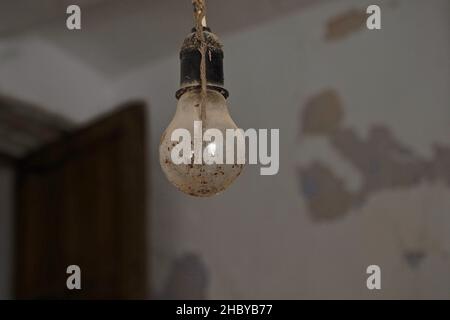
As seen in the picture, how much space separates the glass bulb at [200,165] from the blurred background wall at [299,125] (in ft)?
4.78

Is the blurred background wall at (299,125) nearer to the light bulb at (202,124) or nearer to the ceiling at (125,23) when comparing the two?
the ceiling at (125,23)

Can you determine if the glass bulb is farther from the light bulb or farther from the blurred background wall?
the blurred background wall

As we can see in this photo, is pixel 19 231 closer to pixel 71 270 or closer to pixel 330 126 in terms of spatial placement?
pixel 71 270

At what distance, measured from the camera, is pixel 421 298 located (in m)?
2.49

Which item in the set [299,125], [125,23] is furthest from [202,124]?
[125,23]

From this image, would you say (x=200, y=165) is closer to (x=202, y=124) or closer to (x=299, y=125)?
(x=202, y=124)

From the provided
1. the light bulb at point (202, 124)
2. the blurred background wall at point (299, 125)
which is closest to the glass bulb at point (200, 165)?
the light bulb at point (202, 124)

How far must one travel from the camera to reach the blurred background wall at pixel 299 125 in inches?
102

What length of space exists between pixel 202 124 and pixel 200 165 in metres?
0.07

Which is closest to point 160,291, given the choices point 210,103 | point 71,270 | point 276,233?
point 71,270

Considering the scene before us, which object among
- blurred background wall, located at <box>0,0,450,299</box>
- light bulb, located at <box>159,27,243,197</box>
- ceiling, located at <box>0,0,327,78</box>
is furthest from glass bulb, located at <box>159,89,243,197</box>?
ceiling, located at <box>0,0,327,78</box>

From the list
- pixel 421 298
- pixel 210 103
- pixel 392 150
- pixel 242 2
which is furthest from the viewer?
pixel 242 2

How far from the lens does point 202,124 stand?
1.23 m

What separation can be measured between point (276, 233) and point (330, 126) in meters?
0.44
